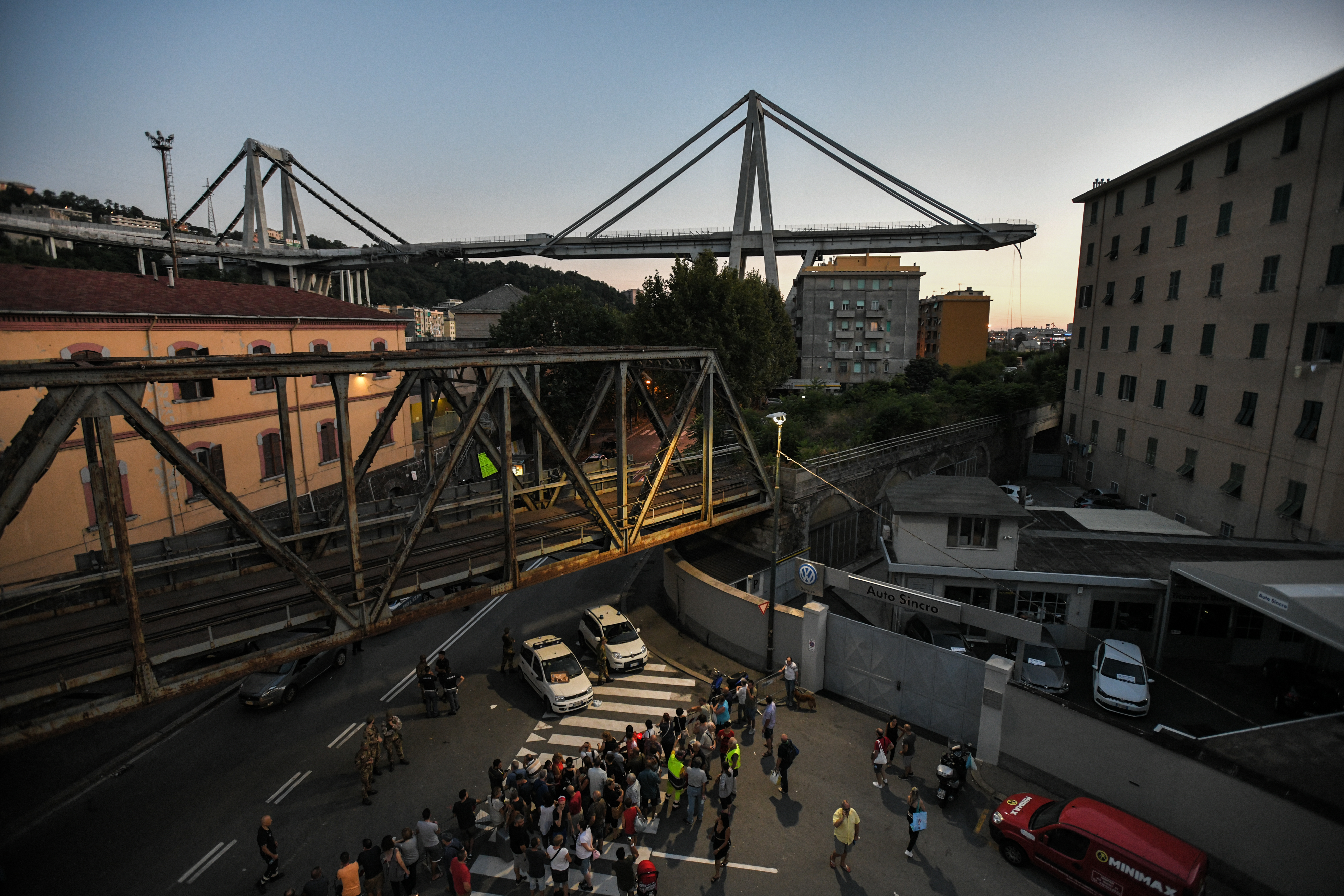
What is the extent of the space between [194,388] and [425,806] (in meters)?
23.5

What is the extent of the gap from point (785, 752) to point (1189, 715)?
13678 millimetres

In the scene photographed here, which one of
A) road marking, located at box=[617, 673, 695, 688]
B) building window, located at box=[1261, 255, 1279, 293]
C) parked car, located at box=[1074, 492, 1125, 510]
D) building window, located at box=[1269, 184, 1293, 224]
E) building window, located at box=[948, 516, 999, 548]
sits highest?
building window, located at box=[1269, 184, 1293, 224]

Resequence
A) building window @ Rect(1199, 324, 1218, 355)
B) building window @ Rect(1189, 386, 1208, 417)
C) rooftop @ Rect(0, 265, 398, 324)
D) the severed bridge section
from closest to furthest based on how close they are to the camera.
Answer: the severed bridge section
rooftop @ Rect(0, 265, 398, 324)
building window @ Rect(1199, 324, 1218, 355)
building window @ Rect(1189, 386, 1208, 417)

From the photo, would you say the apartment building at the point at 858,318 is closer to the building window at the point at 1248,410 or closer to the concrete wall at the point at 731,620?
the building window at the point at 1248,410

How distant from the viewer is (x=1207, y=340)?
2952cm

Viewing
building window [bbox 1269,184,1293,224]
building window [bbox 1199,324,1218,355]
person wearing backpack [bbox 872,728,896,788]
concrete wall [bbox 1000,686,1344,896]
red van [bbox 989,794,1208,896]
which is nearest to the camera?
red van [bbox 989,794,1208,896]

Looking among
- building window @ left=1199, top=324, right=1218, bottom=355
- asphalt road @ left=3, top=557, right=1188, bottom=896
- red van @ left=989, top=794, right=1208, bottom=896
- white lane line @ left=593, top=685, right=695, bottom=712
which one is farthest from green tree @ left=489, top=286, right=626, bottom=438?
red van @ left=989, top=794, right=1208, bottom=896

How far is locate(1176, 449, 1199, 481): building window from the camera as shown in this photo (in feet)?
98.8

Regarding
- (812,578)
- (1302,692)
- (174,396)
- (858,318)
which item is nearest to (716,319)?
(812,578)

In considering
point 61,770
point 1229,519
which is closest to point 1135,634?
point 1229,519

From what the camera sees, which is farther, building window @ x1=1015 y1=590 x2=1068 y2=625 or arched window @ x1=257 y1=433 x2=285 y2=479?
arched window @ x1=257 y1=433 x2=285 y2=479

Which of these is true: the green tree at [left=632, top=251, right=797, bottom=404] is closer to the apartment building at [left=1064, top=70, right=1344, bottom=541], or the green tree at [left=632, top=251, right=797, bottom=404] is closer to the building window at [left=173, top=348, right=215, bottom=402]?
the apartment building at [left=1064, top=70, right=1344, bottom=541]

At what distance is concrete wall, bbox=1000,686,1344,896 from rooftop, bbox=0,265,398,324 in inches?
1303

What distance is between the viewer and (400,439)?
39594 mm
